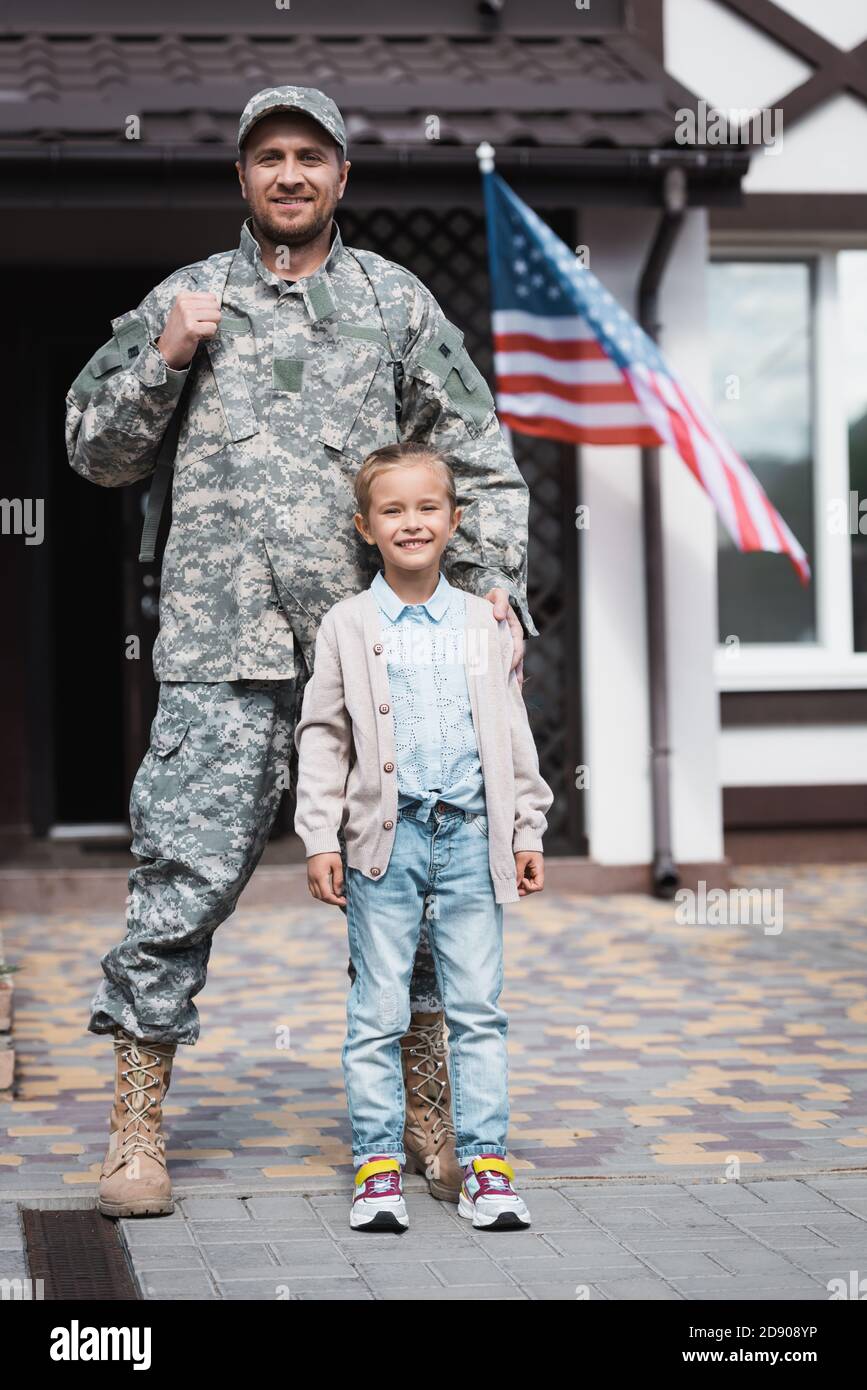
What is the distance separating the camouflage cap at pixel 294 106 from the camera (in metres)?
4.06

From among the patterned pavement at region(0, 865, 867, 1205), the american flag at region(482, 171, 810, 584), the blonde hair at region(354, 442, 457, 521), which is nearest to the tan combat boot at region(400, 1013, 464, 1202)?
the patterned pavement at region(0, 865, 867, 1205)

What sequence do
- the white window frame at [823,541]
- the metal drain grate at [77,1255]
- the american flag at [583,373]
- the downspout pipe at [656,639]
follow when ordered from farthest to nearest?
the white window frame at [823,541]
the downspout pipe at [656,639]
the american flag at [583,373]
the metal drain grate at [77,1255]

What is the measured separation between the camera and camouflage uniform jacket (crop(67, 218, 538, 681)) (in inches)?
163

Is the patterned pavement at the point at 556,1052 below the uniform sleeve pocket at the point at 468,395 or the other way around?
below

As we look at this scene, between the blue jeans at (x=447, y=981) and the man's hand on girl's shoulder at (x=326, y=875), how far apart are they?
0.32 feet

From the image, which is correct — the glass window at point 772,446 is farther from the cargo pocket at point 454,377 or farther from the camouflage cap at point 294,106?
the camouflage cap at point 294,106

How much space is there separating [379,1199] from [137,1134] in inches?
22.6

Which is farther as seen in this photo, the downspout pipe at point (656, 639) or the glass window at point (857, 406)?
the glass window at point (857, 406)

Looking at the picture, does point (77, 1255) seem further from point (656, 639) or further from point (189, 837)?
point (656, 639)

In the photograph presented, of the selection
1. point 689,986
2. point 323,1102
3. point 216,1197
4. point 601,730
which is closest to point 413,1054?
point 216,1197

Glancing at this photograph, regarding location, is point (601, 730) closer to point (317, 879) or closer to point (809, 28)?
point (809, 28)

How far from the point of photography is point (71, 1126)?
491cm

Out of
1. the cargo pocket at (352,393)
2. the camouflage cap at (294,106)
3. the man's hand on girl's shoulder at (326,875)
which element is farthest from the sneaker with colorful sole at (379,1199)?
the camouflage cap at (294,106)

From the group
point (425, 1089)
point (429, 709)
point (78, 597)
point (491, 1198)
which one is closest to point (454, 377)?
point (429, 709)
